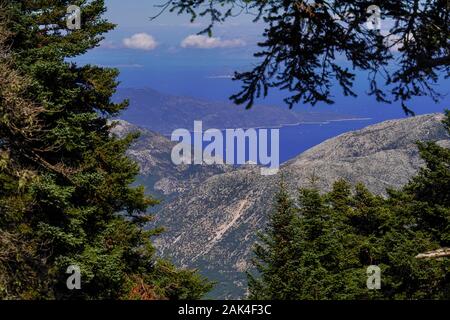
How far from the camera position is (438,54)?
23.6 ft

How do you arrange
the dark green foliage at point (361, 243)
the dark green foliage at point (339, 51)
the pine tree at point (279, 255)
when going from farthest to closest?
the dark green foliage at point (361, 243), the pine tree at point (279, 255), the dark green foliage at point (339, 51)

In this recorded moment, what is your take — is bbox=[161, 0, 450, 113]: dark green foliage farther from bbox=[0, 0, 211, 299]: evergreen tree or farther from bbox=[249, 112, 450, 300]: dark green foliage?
bbox=[249, 112, 450, 300]: dark green foliage

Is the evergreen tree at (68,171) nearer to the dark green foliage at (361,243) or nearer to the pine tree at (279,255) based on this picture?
the pine tree at (279,255)

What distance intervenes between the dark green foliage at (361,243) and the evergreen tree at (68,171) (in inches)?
287

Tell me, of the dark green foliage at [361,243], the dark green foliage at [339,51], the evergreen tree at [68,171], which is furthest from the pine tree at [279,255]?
the dark green foliage at [339,51]

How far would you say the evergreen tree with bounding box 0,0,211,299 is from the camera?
1491cm

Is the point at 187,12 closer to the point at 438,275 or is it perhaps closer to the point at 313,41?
the point at 313,41

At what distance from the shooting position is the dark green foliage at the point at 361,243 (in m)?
23.8

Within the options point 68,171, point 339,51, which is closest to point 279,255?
point 68,171

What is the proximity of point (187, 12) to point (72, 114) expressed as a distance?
36.8 ft

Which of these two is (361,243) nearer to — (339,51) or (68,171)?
(68,171)

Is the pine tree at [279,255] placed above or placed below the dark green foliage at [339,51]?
below

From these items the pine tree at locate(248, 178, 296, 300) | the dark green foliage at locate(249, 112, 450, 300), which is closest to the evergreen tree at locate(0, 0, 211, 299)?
the pine tree at locate(248, 178, 296, 300)
